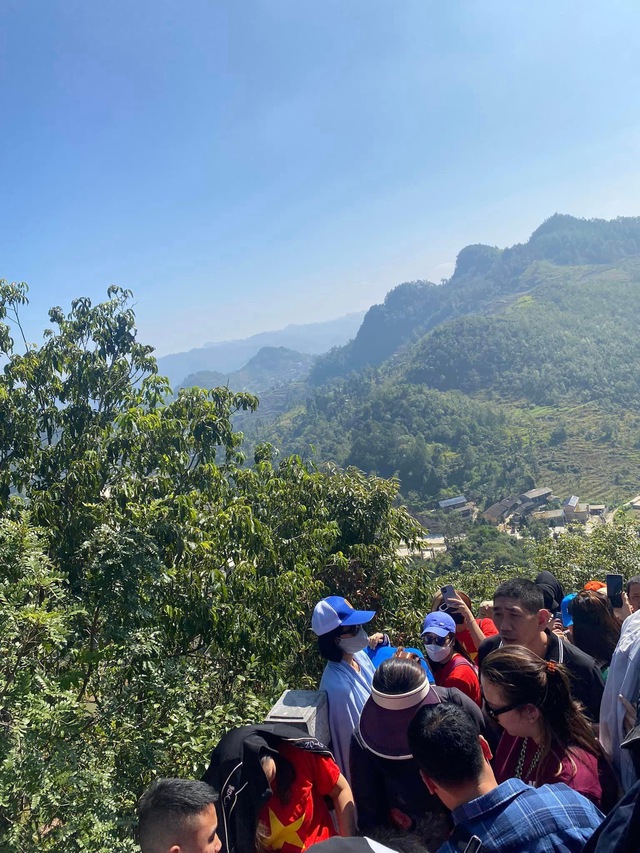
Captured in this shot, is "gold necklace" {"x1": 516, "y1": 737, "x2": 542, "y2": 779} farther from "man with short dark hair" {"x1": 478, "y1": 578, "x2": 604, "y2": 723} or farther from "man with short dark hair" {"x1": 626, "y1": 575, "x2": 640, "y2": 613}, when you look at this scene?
"man with short dark hair" {"x1": 626, "y1": 575, "x2": 640, "y2": 613}

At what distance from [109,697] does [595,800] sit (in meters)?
2.84

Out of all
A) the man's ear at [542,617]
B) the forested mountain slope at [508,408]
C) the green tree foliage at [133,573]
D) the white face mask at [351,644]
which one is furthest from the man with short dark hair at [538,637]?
the forested mountain slope at [508,408]

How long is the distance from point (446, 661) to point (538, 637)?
0.55 m

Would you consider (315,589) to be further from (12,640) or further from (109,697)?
(12,640)

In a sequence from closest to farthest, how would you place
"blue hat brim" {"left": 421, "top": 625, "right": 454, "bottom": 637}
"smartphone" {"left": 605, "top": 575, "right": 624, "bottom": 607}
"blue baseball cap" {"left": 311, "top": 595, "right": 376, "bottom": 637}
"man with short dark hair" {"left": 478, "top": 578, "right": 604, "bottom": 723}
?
"man with short dark hair" {"left": 478, "top": 578, "right": 604, "bottom": 723}, "blue baseball cap" {"left": 311, "top": 595, "right": 376, "bottom": 637}, "blue hat brim" {"left": 421, "top": 625, "right": 454, "bottom": 637}, "smartphone" {"left": 605, "top": 575, "right": 624, "bottom": 607}

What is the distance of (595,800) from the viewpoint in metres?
1.97

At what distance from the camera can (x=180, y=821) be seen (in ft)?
6.36

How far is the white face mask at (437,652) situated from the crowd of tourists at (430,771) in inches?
19.6

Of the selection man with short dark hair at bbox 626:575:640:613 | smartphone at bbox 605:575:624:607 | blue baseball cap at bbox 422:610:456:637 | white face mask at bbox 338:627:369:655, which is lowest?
man with short dark hair at bbox 626:575:640:613

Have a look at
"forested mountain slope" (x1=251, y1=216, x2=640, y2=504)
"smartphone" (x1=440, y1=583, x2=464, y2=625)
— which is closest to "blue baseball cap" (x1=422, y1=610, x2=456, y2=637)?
"smartphone" (x1=440, y1=583, x2=464, y2=625)

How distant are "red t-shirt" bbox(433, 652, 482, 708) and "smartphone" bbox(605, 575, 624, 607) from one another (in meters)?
1.34

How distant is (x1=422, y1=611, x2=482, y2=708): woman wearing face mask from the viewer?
3041 mm

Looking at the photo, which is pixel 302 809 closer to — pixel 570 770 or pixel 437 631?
pixel 570 770

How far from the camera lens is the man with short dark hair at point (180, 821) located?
1.93 metres
